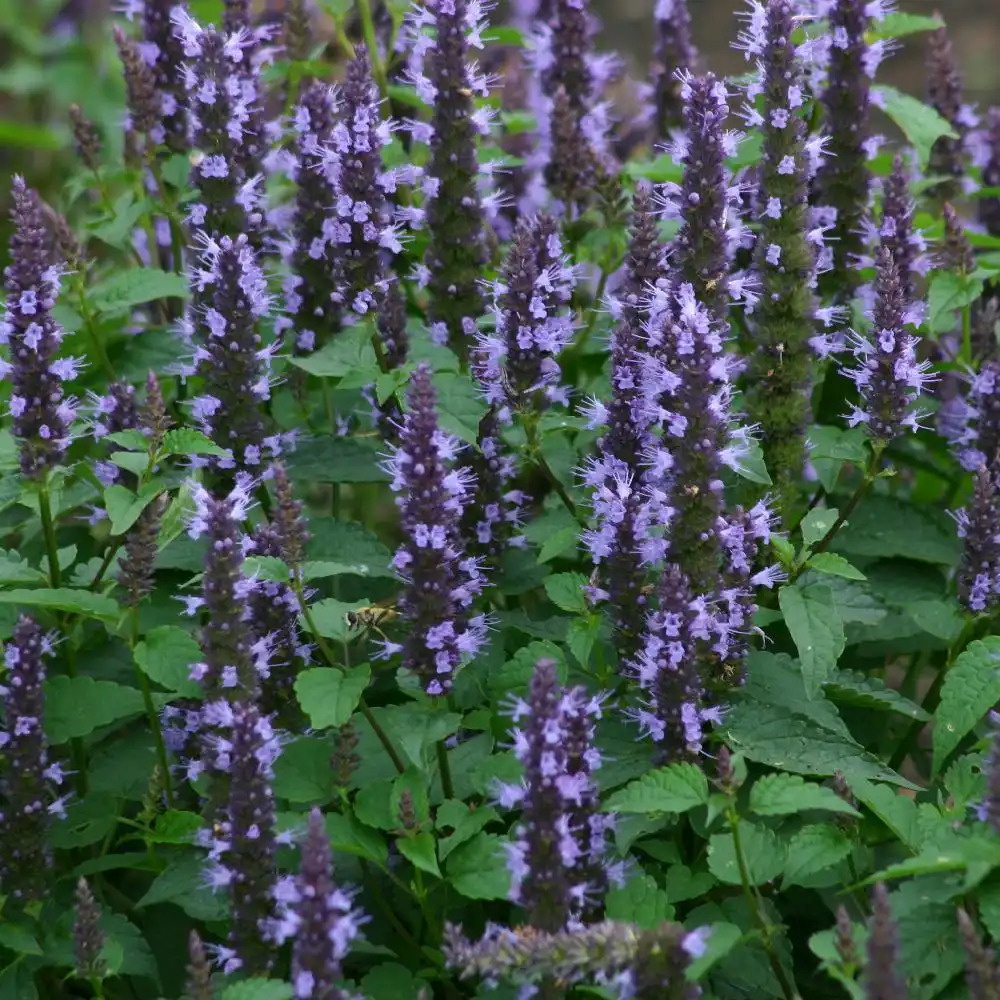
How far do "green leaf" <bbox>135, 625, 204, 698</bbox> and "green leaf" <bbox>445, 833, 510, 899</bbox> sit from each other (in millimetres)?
704

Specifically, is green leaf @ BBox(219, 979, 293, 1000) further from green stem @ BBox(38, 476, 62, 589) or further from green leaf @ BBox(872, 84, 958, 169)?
green leaf @ BBox(872, 84, 958, 169)

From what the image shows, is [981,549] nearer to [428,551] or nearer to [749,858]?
[749,858]

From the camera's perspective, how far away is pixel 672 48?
5.46m

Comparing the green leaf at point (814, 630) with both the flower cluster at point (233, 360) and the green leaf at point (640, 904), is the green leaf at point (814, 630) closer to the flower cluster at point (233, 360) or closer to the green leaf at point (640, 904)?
the green leaf at point (640, 904)

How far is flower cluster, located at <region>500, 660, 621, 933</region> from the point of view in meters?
2.90

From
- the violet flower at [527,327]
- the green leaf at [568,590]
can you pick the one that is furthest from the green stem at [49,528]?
the green leaf at [568,590]

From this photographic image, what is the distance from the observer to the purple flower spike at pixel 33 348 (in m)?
3.68

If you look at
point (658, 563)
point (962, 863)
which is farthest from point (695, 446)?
point (962, 863)

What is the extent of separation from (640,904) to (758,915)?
250 millimetres

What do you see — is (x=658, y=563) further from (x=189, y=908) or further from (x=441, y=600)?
(x=189, y=908)

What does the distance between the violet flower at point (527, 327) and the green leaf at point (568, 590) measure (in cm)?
49

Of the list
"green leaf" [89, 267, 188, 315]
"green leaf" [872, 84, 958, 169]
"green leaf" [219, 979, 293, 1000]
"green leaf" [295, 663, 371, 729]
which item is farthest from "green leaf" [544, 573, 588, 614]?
"green leaf" [872, 84, 958, 169]

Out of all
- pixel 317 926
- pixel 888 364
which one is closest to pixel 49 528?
pixel 317 926

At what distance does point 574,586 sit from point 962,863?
1141mm
